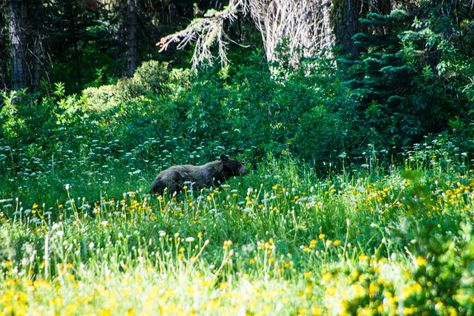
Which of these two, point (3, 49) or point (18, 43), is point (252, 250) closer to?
point (18, 43)

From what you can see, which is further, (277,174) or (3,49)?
(3,49)

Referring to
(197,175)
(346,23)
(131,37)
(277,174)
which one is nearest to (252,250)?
Result: (277,174)

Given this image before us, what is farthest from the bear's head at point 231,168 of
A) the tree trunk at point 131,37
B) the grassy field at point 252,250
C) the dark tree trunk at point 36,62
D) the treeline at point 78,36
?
the tree trunk at point 131,37

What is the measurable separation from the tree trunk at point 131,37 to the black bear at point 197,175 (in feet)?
45.0

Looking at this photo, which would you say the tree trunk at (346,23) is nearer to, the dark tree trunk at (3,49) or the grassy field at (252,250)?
the grassy field at (252,250)

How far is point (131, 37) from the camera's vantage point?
21.8 m

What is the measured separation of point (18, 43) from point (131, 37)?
5461 mm

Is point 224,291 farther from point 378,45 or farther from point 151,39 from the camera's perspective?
point 151,39

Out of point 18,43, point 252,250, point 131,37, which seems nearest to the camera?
point 252,250

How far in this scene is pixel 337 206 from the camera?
657 centimetres

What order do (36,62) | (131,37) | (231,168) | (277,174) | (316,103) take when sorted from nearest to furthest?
(277,174), (231,168), (316,103), (36,62), (131,37)

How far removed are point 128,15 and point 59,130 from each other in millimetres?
9792

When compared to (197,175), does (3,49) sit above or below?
above

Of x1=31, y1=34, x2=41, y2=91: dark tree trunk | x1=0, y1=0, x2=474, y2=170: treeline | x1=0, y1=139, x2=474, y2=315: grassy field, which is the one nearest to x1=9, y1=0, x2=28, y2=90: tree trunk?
x1=31, y1=34, x2=41, y2=91: dark tree trunk
